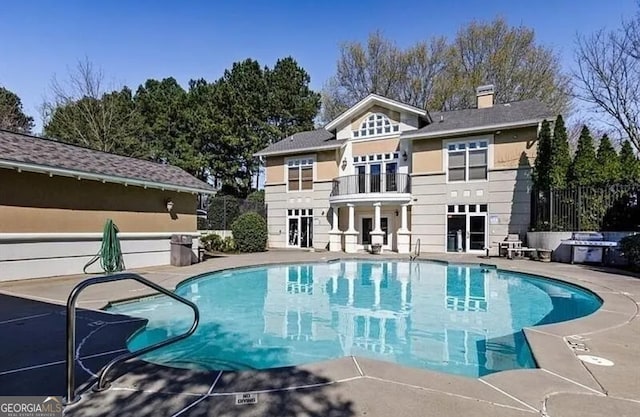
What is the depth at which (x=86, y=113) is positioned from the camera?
25078mm

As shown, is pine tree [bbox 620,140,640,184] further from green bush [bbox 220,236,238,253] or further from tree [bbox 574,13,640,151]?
green bush [bbox 220,236,238,253]

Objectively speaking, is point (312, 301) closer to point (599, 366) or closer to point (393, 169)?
point (599, 366)

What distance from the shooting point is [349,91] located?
30828 mm

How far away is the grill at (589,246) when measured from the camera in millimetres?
12680

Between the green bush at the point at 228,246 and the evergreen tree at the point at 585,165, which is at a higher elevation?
the evergreen tree at the point at 585,165

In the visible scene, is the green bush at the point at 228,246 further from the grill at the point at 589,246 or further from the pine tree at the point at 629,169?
the pine tree at the point at 629,169

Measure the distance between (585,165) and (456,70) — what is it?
16.4 m

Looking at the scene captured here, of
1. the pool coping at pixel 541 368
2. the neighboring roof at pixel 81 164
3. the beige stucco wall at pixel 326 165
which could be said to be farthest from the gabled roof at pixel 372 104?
the pool coping at pixel 541 368

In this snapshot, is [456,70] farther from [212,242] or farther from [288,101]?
[212,242]

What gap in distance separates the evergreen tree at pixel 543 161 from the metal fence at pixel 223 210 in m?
14.7

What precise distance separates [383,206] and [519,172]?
6507 mm

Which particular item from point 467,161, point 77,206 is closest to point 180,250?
point 77,206

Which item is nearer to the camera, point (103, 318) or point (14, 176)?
point (103, 318)

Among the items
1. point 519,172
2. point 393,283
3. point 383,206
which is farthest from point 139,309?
point 519,172
